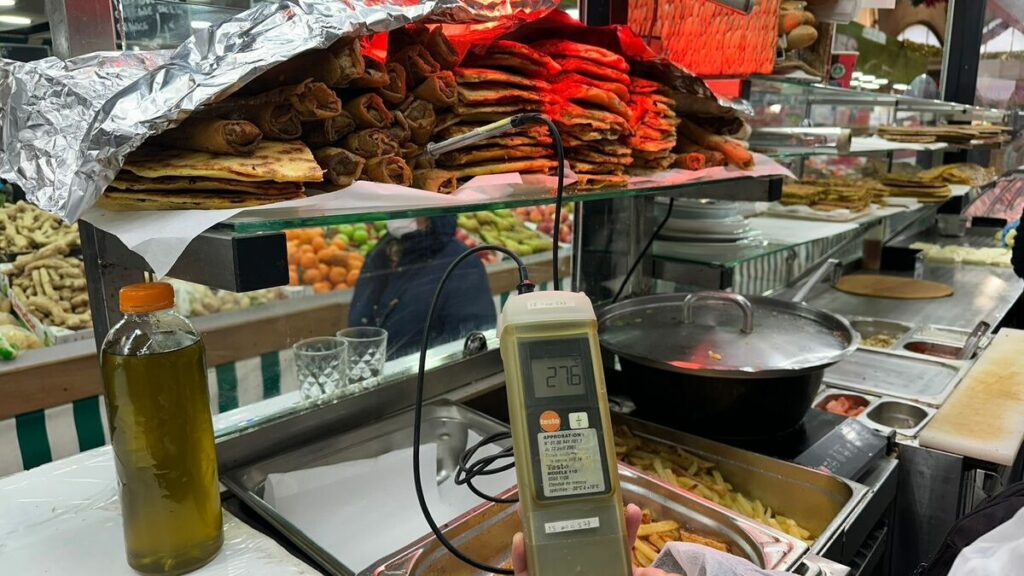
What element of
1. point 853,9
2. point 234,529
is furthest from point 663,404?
point 853,9

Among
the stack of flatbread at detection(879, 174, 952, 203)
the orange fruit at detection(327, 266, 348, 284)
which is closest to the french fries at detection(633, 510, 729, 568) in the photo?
the orange fruit at detection(327, 266, 348, 284)

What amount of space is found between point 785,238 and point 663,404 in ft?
3.28

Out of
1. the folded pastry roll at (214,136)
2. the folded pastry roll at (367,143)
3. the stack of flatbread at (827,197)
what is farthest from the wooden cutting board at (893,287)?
the folded pastry roll at (214,136)

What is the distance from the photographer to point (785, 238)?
86.0 inches

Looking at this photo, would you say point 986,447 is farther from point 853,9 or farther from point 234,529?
point 234,529

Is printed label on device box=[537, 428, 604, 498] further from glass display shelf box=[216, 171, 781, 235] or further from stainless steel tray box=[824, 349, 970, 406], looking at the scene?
stainless steel tray box=[824, 349, 970, 406]

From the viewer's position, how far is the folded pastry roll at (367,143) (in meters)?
0.99

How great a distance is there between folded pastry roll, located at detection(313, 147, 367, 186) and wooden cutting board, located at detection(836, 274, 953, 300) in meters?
3.08

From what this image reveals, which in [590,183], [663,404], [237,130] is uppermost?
[237,130]

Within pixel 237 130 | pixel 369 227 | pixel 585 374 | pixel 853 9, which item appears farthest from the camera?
pixel 369 227

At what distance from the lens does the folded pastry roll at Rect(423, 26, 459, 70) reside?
1.08 m

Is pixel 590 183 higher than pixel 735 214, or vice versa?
pixel 590 183

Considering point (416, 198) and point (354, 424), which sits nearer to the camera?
point (416, 198)

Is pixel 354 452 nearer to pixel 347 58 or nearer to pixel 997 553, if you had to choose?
pixel 347 58
